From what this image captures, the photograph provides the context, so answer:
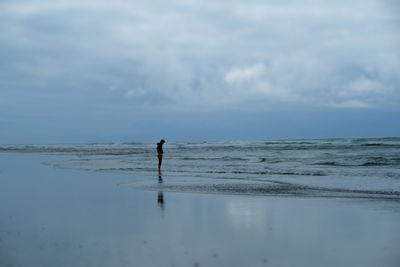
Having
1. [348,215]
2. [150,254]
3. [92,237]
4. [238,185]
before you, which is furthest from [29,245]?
[238,185]

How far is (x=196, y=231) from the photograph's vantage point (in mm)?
7578

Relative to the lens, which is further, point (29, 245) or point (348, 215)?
point (348, 215)

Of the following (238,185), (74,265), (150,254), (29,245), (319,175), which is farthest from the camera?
(319,175)

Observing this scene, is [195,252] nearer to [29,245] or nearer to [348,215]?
[29,245]

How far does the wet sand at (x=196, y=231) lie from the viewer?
19.6 ft

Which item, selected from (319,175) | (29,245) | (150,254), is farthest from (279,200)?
(319,175)

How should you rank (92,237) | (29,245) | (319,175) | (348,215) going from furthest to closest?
(319,175), (348,215), (92,237), (29,245)

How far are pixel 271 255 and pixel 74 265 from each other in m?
2.67

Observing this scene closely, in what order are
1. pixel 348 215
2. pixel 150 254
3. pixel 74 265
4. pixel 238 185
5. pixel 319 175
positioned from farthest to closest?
pixel 319 175, pixel 238 185, pixel 348 215, pixel 150 254, pixel 74 265

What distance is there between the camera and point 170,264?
5.70 metres

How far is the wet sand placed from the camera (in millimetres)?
5980

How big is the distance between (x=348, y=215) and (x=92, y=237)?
5256 millimetres

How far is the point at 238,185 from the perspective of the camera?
15.3 meters

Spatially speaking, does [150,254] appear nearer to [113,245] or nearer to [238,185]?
[113,245]
